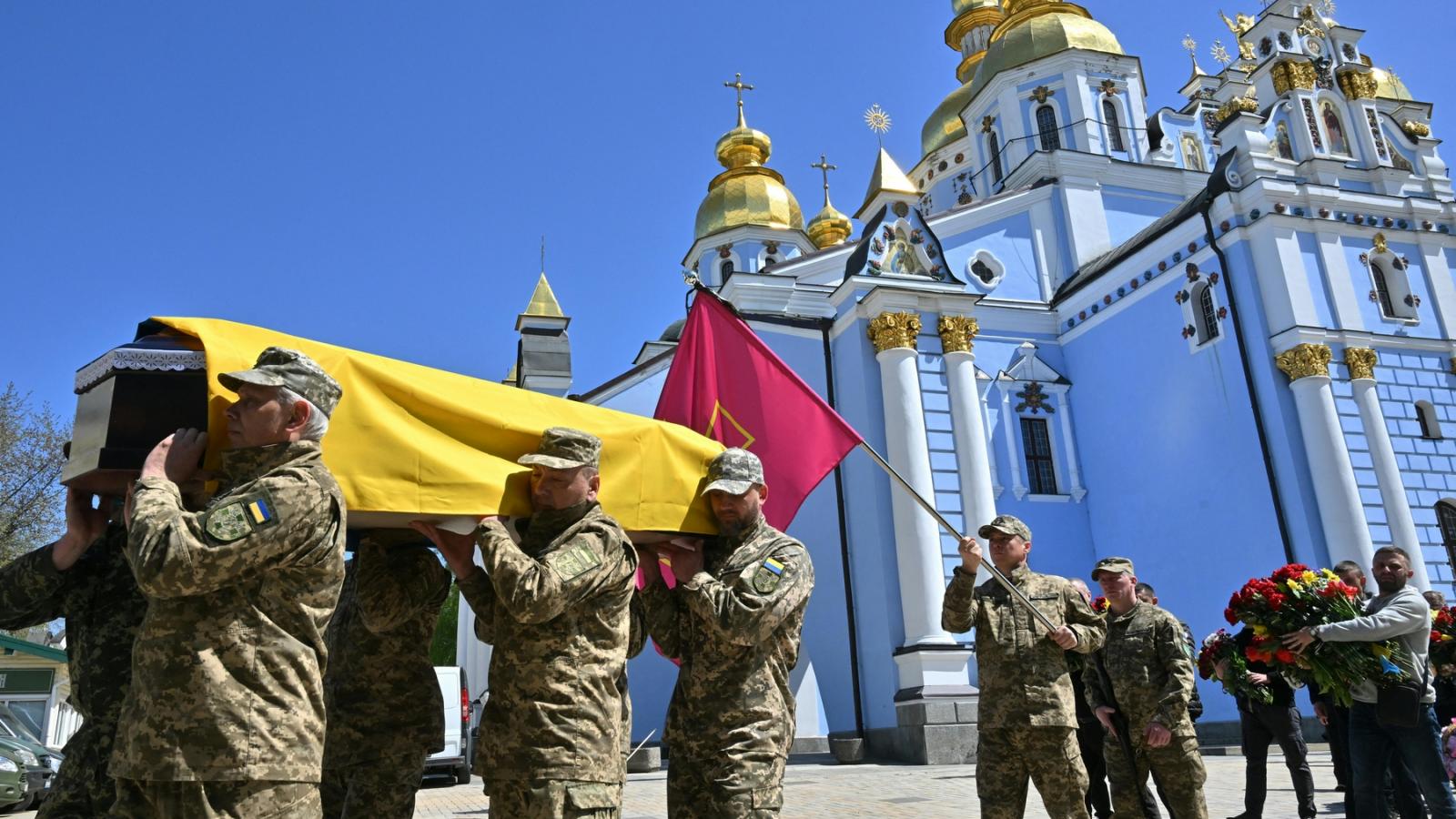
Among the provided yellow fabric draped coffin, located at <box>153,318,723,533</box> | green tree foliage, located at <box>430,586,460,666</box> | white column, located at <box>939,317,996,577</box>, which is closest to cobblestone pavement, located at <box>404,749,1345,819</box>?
white column, located at <box>939,317,996,577</box>

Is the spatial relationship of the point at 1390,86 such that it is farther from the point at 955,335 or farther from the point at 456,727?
the point at 456,727

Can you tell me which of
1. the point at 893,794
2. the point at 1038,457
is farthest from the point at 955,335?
the point at 893,794

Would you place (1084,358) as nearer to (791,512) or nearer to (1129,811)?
(1129,811)

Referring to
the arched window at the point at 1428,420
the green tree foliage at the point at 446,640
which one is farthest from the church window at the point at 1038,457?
the green tree foliage at the point at 446,640

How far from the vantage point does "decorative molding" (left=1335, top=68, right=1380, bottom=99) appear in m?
19.7

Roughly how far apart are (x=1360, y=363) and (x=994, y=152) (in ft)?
36.4

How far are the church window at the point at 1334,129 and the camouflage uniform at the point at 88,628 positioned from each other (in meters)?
20.2

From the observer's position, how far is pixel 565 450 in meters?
4.13

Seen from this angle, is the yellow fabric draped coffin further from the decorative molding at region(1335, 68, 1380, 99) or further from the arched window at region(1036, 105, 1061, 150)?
the arched window at region(1036, 105, 1061, 150)

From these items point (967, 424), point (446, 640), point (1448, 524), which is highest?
point (446, 640)

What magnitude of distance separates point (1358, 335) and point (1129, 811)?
12.9 metres

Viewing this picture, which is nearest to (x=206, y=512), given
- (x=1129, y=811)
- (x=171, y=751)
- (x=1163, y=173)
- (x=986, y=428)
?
(x=171, y=751)

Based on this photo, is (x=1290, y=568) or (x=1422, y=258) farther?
(x=1422, y=258)

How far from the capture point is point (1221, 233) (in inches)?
689
